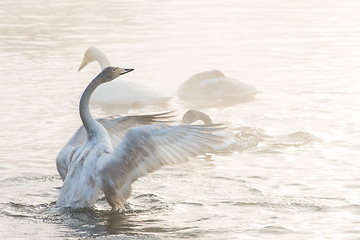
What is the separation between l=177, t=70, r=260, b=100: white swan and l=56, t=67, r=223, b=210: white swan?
7395 mm

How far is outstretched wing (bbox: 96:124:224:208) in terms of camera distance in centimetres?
608

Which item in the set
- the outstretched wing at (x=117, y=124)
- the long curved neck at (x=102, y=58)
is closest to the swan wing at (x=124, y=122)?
the outstretched wing at (x=117, y=124)

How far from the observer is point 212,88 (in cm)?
1430

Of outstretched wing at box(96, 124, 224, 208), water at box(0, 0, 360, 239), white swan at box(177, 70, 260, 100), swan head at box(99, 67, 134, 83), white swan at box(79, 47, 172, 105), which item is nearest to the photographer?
outstretched wing at box(96, 124, 224, 208)

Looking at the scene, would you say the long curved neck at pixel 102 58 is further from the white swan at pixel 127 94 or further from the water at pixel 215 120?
the white swan at pixel 127 94

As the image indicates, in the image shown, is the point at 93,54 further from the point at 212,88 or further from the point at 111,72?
the point at 111,72

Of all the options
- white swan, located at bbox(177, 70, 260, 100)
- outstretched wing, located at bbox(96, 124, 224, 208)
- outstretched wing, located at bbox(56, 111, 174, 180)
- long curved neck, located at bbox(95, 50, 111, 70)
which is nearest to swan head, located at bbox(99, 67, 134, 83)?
outstretched wing, located at bbox(56, 111, 174, 180)

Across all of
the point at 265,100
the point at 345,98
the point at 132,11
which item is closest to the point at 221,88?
the point at 265,100

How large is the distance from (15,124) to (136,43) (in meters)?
10.3

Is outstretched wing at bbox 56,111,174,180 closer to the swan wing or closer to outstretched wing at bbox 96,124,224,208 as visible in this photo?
the swan wing

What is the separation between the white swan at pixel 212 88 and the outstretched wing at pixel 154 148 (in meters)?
7.91

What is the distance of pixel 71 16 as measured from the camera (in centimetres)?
2962

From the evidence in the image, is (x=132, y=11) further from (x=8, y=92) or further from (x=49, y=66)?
(x=8, y=92)

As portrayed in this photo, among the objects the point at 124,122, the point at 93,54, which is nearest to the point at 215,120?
the point at 124,122
